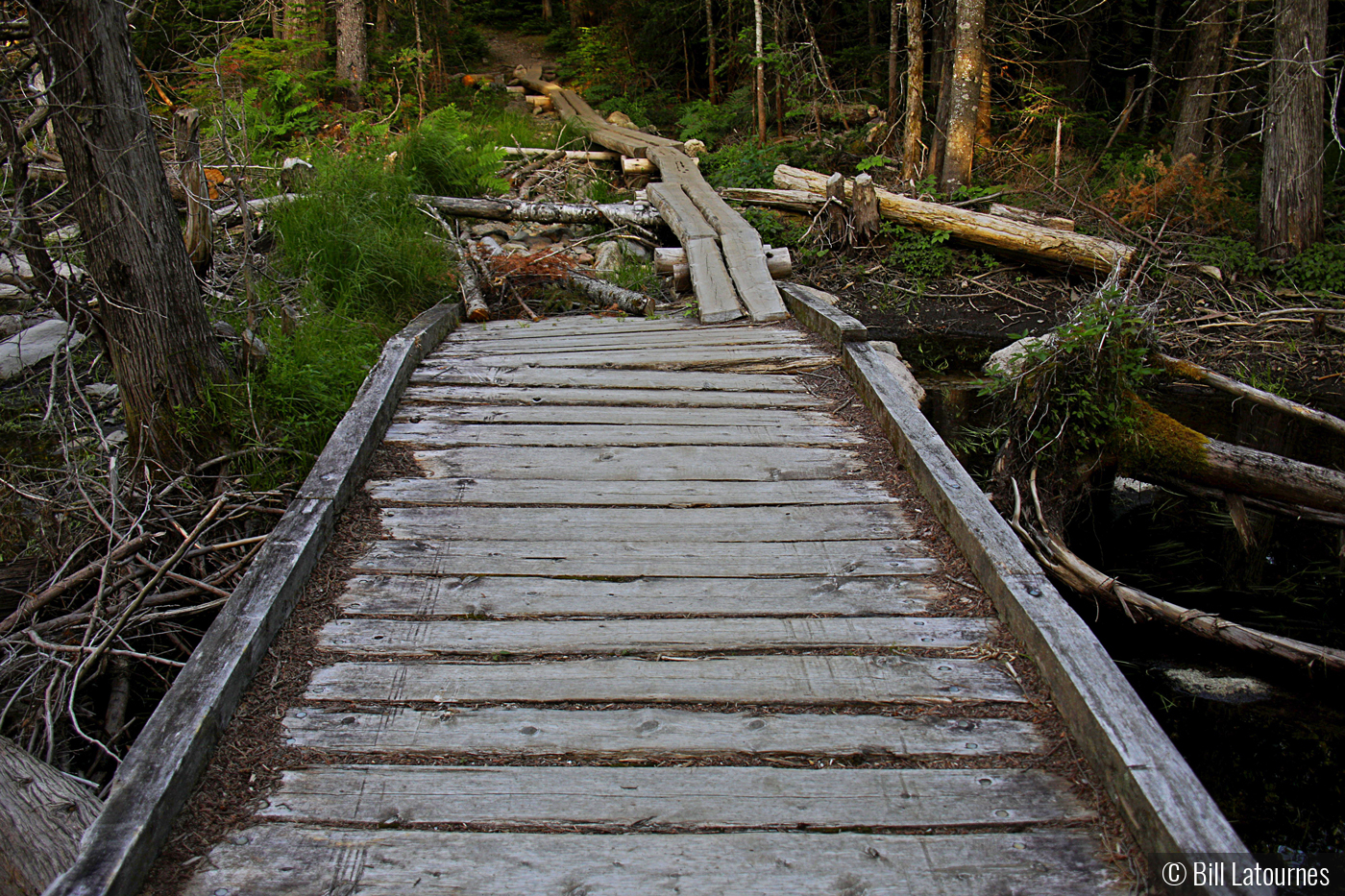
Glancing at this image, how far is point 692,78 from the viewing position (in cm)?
1714

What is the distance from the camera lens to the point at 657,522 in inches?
131

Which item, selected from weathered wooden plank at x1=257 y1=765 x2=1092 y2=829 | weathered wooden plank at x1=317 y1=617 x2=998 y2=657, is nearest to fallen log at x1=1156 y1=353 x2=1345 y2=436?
weathered wooden plank at x1=317 y1=617 x2=998 y2=657

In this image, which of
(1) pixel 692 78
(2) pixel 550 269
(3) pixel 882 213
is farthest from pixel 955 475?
Answer: (1) pixel 692 78

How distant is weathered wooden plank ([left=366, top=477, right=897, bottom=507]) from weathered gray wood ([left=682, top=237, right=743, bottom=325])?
2669 mm

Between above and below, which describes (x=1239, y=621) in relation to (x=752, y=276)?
below

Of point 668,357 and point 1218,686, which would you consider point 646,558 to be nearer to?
point 668,357

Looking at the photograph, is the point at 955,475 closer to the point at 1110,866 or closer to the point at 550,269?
the point at 1110,866

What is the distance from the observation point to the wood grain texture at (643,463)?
Answer: 3689 mm

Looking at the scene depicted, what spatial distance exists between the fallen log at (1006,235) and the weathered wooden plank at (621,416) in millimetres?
5856

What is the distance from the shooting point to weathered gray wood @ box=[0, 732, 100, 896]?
226 centimetres

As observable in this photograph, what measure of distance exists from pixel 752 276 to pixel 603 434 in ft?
9.83

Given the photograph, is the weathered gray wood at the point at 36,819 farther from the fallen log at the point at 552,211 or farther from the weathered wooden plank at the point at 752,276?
the fallen log at the point at 552,211

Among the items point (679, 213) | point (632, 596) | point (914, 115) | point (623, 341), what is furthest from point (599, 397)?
point (914, 115)

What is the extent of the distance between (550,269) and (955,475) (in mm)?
4815
